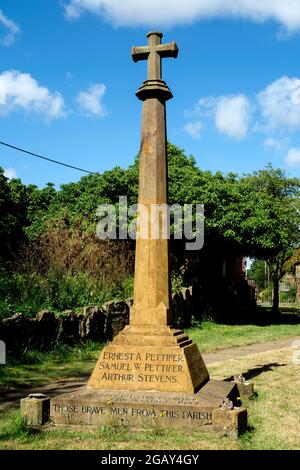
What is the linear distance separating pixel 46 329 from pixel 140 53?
258 inches

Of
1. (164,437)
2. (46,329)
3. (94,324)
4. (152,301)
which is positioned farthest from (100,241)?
(164,437)

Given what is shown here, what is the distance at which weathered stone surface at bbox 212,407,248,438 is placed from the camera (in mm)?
5238

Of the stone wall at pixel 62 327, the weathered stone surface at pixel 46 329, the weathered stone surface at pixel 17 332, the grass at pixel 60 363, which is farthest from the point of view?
the weathered stone surface at pixel 46 329

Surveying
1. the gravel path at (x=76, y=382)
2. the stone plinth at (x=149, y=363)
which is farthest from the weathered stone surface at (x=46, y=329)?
the stone plinth at (x=149, y=363)

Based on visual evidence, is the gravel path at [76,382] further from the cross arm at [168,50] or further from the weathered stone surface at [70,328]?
the cross arm at [168,50]

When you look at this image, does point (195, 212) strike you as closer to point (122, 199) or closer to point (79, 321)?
point (122, 199)

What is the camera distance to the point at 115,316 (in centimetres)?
1378

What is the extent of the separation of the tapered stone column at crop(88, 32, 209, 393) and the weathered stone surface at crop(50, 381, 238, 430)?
0.22 m

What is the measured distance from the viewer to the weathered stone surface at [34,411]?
224 inches

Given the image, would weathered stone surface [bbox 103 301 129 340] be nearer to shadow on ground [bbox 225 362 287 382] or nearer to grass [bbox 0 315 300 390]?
grass [bbox 0 315 300 390]

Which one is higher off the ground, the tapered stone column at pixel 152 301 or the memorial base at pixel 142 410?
the tapered stone column at pixel 152 301

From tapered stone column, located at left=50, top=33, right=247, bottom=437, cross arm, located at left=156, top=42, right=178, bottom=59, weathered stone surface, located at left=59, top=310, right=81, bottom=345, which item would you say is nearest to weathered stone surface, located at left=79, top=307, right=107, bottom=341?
weathered stone surface, located at left=59, top=310, right=81, bottom=345

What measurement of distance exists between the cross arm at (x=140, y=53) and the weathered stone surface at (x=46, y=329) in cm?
616
